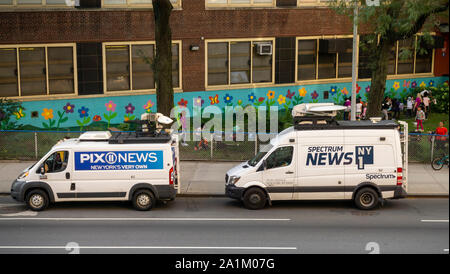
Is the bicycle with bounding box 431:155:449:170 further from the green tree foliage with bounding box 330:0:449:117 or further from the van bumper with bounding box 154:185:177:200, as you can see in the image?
the van bumper with bounding box 154:185:177:200

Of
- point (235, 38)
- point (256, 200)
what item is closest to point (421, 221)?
point (256, 200)

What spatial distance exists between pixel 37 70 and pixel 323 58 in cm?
1490

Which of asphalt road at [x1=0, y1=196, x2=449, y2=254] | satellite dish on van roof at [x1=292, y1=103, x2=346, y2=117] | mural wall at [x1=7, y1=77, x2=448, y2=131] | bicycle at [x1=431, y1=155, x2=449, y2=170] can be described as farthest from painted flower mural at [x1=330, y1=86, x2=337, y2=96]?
satellite dish on van roof at [x1=292, y1=103, x2=346, y2=117]

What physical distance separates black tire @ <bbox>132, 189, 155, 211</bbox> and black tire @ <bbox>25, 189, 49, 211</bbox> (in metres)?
2.51

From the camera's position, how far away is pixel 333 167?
55.2 ft

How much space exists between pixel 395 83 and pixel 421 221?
20.1 meters

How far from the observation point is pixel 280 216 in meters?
16.4

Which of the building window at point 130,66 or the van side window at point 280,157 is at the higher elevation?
the building window at point 130,66

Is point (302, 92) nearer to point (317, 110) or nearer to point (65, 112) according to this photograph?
point (65, 112)

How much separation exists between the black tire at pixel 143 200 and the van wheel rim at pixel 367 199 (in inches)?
229

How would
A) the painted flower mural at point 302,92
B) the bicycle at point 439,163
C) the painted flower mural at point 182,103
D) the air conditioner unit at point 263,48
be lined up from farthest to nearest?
the painted flower mural at point 302,92, the air conditioner unit at point 263,48, the painted flower mural at point 182,103, the bicycle at point 439,163

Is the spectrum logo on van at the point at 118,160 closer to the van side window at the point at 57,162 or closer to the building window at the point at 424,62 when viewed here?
the van side window at the point at 57,162

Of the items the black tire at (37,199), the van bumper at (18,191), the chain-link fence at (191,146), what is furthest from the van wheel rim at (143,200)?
the chain-link fence at (191,146)

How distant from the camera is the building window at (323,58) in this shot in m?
32.3
